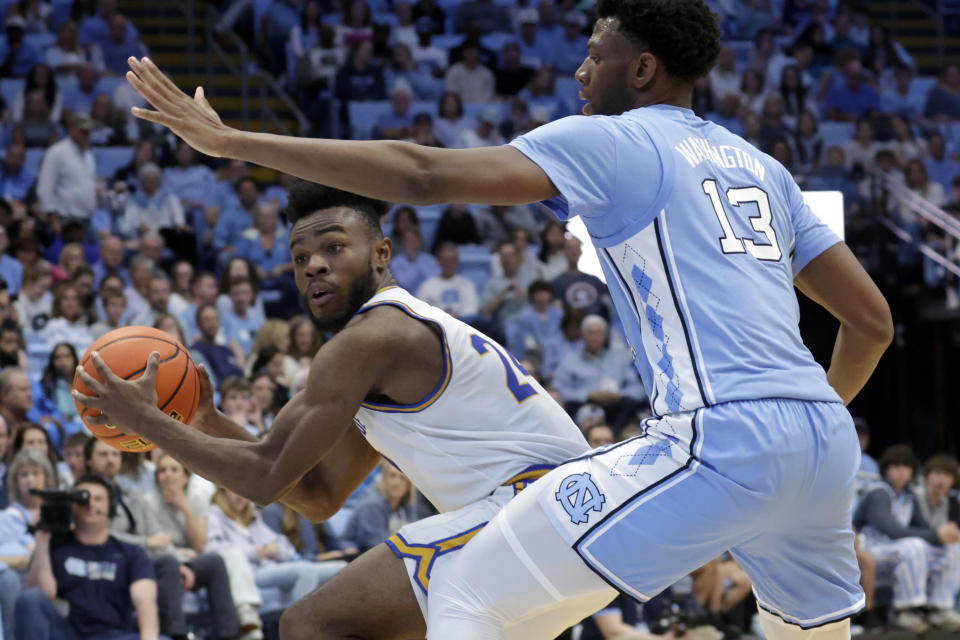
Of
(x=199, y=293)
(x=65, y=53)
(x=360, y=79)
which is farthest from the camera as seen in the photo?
(x=360, y=79)

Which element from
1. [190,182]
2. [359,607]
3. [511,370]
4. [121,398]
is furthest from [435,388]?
[190,182]

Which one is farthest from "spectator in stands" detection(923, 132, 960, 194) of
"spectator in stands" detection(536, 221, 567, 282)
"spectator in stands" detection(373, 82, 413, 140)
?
"spectator in stands" detection(373, 82, 413, 140)

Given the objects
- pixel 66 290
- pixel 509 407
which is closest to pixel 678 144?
pixel 509 407

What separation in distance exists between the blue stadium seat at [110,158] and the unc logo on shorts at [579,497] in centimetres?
965

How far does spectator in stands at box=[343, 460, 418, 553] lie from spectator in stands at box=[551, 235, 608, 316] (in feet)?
11.5

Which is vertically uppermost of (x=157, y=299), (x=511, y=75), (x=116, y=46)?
(x=116, y=46)

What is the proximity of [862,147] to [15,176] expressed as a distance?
8.74m

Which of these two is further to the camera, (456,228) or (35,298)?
(456,228)

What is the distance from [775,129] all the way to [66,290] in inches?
311

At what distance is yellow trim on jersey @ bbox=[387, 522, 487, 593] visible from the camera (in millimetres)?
3211

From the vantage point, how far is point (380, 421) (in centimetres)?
347

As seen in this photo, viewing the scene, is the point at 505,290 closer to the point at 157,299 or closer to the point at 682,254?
the point at 157,299

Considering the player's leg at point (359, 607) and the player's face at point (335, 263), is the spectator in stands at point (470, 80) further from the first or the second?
the player's leg at point (359, 607)

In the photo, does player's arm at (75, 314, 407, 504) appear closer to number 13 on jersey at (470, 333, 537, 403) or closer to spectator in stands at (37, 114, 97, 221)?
number 13 on jersey at (470, 333, 537, 403)
